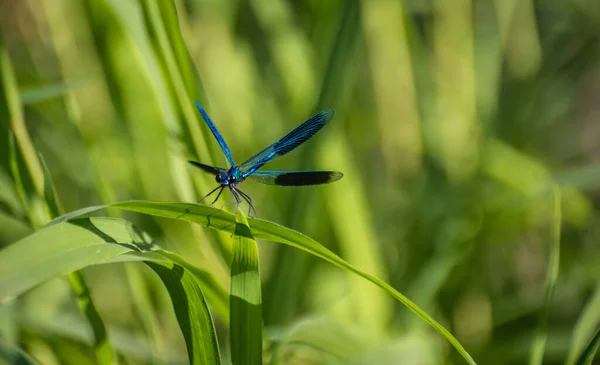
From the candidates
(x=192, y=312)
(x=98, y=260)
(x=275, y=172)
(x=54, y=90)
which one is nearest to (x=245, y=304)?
(x=192, y=312)

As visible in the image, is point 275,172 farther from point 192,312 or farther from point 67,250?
point 67,250

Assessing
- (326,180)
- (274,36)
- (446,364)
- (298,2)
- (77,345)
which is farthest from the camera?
(298,2)

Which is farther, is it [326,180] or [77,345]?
[77,345]

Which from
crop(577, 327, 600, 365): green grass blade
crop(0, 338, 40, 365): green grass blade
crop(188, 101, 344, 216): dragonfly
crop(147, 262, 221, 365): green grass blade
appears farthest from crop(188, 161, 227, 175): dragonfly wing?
crop(577, 327, 600, 365): green grass blade

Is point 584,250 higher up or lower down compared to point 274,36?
lower down

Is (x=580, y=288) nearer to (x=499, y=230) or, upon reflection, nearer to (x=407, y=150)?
(x=499, y=230)

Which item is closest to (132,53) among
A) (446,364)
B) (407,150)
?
(407,150)

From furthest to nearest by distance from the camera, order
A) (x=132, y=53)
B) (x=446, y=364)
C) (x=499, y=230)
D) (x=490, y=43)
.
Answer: (x=490, y=43) → (x=499, y=230) → (x=132, y=53) → (x=446, y=364)

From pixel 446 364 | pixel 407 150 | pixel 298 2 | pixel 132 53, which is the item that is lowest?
pixel 446 364

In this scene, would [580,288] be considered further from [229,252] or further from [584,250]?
[229,252]
